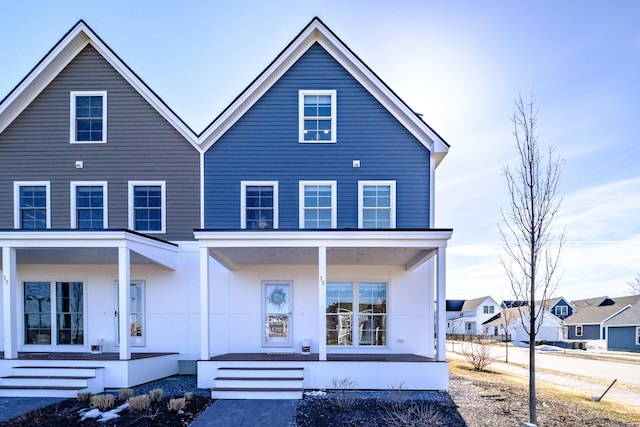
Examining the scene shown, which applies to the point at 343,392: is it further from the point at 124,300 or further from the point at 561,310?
the point at 561,310

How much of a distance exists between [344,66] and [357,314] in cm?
734

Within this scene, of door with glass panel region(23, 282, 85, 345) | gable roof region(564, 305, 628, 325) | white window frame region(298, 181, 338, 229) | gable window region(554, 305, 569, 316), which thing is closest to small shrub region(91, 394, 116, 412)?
door with glass panel region(23, 282, 85, 345)

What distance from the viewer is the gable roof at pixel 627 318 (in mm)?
28859

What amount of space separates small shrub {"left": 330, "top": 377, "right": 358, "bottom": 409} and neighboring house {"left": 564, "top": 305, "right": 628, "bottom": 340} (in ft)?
114

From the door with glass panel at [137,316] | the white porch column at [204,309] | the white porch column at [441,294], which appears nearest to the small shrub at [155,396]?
the white porch column at [204,309]

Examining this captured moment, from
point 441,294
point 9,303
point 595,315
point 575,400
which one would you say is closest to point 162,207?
point 9,303

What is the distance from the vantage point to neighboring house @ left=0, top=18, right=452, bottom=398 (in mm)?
10117

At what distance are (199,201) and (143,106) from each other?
338 centimetres

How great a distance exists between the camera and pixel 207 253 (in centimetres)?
820

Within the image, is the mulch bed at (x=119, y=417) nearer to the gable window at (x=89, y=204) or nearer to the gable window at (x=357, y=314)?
the gable window at (x=357, y=314)

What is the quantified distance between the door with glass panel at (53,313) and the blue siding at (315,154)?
4.69 metres

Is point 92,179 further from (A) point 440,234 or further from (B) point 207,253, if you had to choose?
(A) point 440,234

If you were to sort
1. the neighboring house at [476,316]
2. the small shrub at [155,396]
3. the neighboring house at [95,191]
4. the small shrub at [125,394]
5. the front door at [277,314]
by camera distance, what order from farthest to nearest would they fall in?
the neighboring house at [476,316], the neighboring house at [95,191], the front door at [277,314], the small shrub at [125,394], the small shrub at [155,396]

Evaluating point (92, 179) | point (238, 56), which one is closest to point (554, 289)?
point (238, 56)
